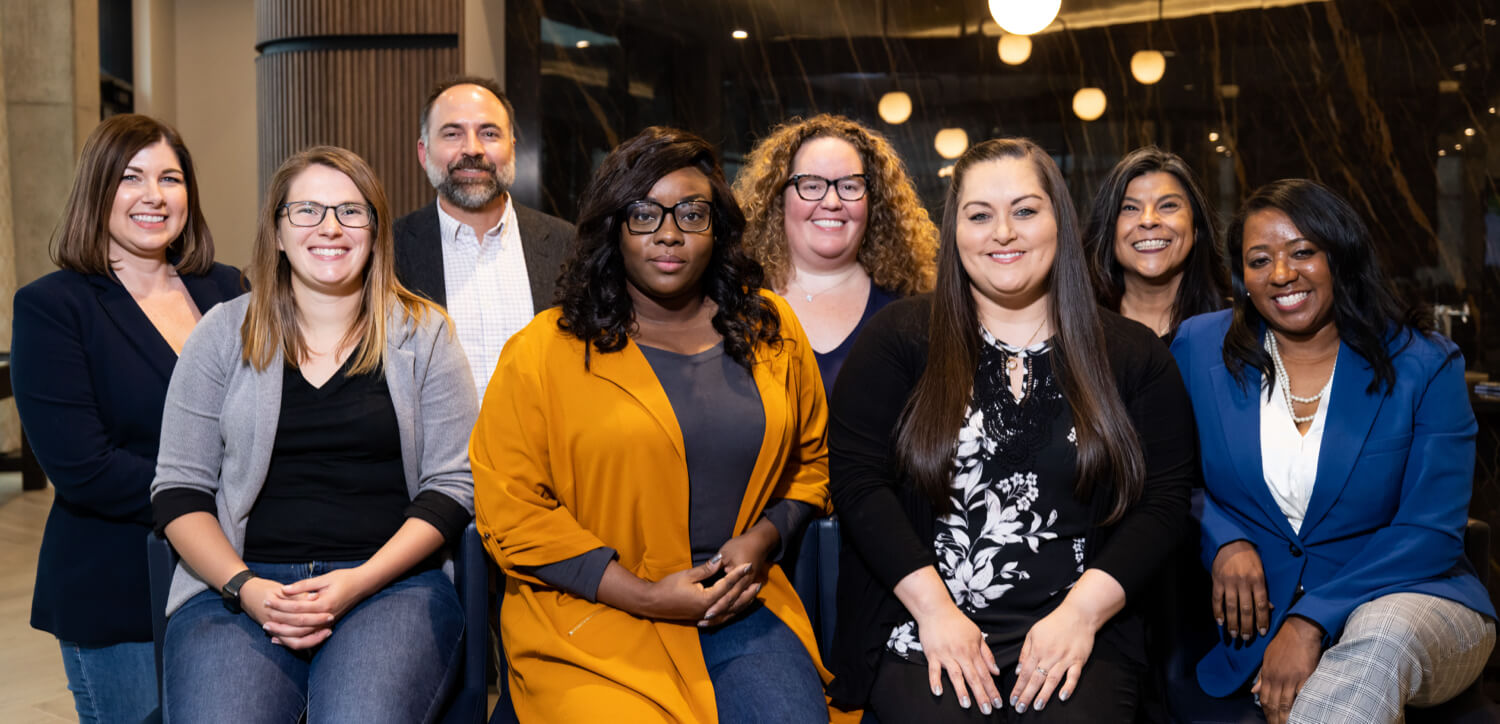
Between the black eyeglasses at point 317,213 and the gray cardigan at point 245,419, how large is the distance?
0.22 m

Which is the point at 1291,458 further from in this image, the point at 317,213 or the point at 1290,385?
the point at 317,213

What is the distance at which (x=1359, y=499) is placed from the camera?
2.24m

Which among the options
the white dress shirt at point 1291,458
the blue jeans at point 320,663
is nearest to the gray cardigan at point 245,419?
the blue jeans at point 320,663

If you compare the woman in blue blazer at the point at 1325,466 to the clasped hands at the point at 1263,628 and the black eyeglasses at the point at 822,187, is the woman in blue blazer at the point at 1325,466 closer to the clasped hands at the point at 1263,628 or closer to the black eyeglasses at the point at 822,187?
the clasped hands at the point at 1263,628

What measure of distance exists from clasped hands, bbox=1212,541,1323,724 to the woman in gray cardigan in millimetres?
1579

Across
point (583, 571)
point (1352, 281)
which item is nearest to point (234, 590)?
point (583, 571)

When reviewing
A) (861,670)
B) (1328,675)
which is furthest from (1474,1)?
(861,670)

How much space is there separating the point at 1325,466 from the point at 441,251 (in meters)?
2.38

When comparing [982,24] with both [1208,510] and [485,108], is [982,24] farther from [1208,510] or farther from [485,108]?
[1208,510]

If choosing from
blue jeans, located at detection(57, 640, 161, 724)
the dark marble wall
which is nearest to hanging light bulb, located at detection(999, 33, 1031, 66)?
the dark marble wall

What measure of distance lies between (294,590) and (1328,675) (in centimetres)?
194

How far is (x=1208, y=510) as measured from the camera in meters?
2.37

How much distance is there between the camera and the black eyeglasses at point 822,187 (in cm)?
301

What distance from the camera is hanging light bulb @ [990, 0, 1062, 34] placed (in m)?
4.93
